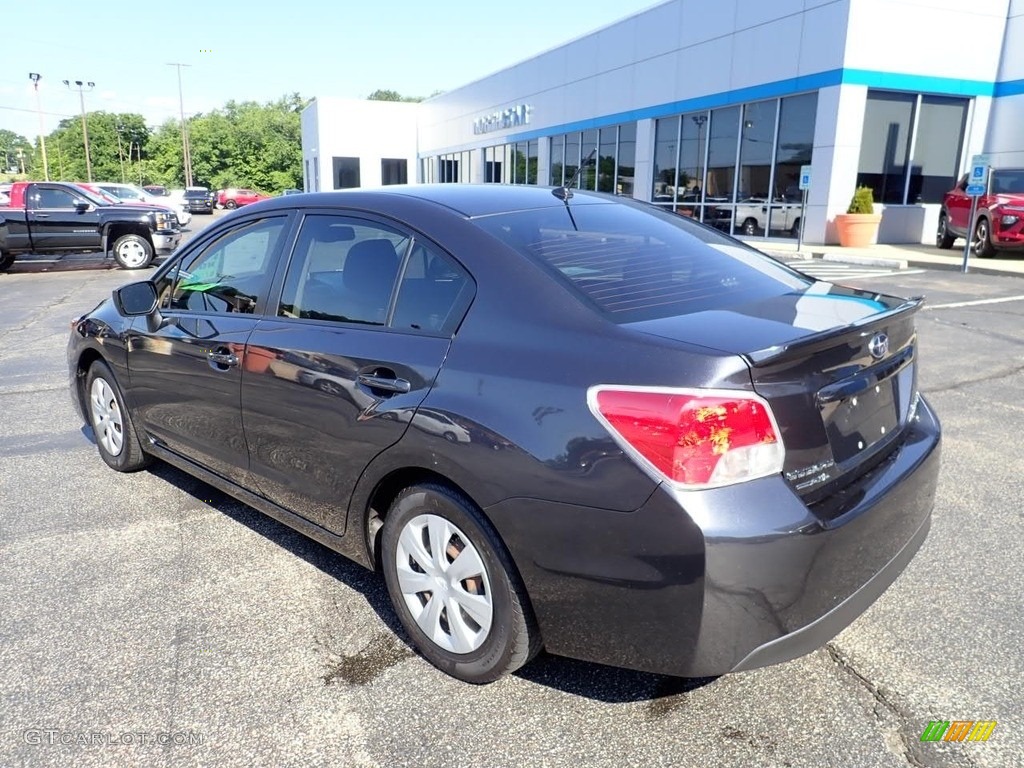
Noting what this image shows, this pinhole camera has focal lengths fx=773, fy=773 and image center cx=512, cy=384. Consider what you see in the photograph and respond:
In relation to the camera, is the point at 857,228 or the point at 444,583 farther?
the point at 857,228

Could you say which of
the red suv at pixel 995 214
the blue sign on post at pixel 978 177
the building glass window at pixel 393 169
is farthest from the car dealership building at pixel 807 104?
the building glass window at pixel 393 169

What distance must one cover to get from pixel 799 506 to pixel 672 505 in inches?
14.5

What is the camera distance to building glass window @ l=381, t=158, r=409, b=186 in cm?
4816

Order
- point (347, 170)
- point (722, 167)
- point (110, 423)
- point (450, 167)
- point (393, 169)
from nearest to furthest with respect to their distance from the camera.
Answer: point (110, 423), point (722, 167), point (450, 167), point (347, 170), point (393, 169)

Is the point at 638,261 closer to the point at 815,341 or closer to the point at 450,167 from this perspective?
the point at 815,341

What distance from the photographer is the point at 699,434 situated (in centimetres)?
198

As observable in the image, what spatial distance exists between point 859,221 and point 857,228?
0.16 metres

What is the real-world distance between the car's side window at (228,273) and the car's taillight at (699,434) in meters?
1.92

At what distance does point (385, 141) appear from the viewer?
4766 centimetres

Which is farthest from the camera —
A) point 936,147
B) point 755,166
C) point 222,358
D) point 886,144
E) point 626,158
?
point 626,158

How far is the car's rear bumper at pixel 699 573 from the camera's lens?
1.97m

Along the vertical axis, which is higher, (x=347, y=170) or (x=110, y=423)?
(x=347, y=170)

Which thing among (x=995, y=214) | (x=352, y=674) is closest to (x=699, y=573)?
(x=352, y=674)

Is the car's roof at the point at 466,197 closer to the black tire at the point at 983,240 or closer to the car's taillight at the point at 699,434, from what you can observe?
the car's taillight at the point at 699,434
